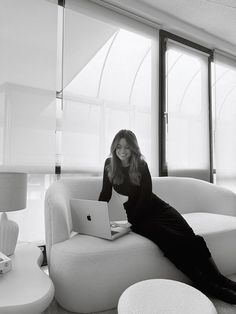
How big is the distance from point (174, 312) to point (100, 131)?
7.37ft

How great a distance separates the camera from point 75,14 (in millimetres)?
2992

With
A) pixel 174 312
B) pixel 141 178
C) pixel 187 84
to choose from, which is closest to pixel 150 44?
pixel 187 84

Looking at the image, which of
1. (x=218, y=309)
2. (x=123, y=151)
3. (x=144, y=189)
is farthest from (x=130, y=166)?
(x=218, y=309)

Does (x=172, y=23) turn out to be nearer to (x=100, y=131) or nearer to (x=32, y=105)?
(x=100, y=131)

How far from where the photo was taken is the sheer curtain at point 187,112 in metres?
3.72

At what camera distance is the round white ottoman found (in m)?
1.14

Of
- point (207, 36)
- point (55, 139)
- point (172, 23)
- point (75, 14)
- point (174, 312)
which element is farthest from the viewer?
point (207, 36)

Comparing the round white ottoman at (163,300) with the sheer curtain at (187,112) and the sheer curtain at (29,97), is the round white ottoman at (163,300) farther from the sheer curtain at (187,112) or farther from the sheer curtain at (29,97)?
the sheer curtain at (187,112)

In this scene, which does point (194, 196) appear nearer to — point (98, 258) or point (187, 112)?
point (187, 112)

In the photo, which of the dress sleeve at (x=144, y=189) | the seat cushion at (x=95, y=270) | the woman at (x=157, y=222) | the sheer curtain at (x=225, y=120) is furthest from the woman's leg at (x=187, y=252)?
the sheer curtain at (x=225, y=120)

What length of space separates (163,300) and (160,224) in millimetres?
848

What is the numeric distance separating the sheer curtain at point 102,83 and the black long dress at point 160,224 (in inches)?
25.9

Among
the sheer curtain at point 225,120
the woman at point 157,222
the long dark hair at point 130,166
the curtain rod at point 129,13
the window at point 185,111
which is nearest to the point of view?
the woman at point 157,222

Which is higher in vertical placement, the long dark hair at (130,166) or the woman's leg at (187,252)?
the long dark hair at (130,166)
